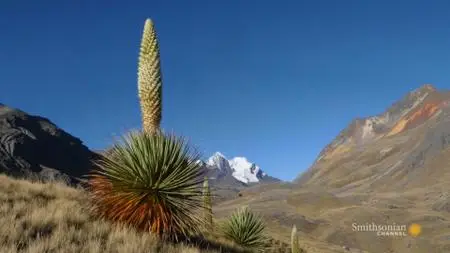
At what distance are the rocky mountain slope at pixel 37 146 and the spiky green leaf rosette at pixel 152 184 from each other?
81.3 meters

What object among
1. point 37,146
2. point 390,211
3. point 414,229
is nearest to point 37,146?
point 37,146

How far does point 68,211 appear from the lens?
10617 millimetres

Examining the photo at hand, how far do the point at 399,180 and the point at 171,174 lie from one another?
18524 cm

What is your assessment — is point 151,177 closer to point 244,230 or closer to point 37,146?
point 244,230

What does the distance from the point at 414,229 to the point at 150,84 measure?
88.6m

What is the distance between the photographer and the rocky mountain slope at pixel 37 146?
94.9 meters

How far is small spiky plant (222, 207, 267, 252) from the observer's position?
17906mm

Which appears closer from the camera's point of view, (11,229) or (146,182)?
(11,229)

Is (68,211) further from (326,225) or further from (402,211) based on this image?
(402,211)

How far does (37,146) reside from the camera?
380 feet

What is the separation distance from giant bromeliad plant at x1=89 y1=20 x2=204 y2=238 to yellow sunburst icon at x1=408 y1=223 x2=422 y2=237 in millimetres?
82794

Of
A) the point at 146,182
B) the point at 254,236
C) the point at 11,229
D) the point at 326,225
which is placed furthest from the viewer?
the point at 326,225

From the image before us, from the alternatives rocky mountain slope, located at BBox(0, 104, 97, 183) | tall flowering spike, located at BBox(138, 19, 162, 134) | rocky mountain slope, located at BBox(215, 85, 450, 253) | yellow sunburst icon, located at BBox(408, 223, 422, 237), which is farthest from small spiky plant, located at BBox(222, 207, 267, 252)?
rocky mountain slope, located at BBox(0, 104, 97, 183)

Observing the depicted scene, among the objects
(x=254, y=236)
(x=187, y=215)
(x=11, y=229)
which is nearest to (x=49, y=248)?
(x=11, y=229)
